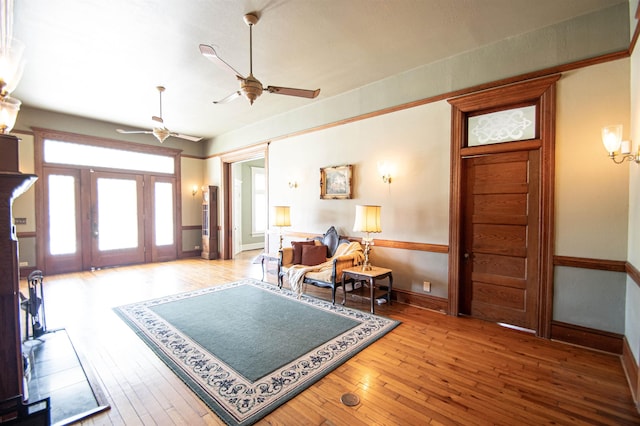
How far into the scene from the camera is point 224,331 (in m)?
3.28

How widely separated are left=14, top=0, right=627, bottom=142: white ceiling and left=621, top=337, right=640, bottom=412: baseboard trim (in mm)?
3247

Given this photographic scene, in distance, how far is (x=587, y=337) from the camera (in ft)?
9.62

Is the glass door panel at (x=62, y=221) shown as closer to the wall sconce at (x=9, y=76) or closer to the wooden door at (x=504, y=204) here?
the wall sconce at (x=9, y=76)

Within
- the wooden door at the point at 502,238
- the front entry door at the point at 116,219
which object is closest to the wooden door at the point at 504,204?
the wooden door at the point at 502,238

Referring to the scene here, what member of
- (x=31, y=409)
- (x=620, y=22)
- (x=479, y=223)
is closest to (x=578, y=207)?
(x=479, y=223)

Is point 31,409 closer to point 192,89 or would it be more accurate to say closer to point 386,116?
point 192,89

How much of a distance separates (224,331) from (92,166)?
5851 mm

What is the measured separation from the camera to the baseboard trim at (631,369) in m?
2.10

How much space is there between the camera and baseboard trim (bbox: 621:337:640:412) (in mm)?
2105

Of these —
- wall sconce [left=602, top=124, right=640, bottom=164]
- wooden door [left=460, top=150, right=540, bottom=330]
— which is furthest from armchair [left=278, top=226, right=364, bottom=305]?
wall sconce [left=602, top=124, right=640, bottom=164]

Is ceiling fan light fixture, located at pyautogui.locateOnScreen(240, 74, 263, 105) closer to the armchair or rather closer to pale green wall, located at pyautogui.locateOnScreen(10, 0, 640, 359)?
pale green wall, located at pyautogui.locateOnScreen(10, 0, 640, 359)

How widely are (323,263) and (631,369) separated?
3528mm

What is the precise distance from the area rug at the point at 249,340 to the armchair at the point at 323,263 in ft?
0.96

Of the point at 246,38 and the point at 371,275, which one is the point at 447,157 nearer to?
the point at 371,275
